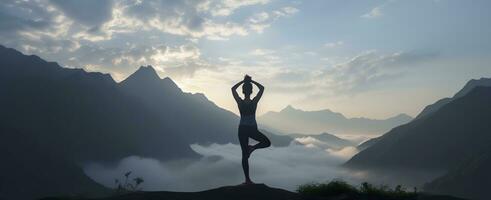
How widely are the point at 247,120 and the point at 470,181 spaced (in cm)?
19066

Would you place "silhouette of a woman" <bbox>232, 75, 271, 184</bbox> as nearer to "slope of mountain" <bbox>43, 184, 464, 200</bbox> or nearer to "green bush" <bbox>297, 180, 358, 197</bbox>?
"slope of mountain" <bbox>43, 184, 464, 200</bbox>

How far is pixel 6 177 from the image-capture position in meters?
184

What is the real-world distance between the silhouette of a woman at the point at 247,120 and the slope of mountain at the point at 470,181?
580 feet

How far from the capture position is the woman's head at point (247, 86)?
13125mm

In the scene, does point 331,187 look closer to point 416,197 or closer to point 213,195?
point 416,197

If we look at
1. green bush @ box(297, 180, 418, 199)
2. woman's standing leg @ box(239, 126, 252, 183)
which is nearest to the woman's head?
woman's standing leg @ box(239, 126, 252, 183)

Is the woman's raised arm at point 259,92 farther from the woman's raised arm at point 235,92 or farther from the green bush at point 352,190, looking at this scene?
the green bush at point 352,190

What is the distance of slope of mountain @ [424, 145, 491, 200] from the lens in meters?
176

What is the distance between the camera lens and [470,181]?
596ft

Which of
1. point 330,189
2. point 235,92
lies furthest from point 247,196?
point 235,92

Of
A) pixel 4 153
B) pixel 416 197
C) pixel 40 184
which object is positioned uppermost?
pixel 4 153

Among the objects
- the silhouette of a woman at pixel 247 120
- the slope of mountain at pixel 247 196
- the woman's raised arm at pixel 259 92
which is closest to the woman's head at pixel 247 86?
the silhouette of a woman at pixel 247 120

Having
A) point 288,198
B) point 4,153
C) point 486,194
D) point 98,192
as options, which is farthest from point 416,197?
point 4,153

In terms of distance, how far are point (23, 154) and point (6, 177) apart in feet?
56.1
